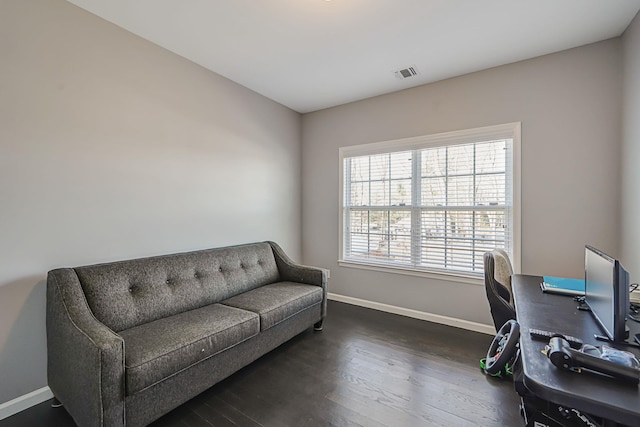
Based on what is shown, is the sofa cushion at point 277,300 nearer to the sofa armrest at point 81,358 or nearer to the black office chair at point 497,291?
the sofa armrest at point 81,358

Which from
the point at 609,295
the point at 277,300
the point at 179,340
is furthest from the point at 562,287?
the point at 179,340

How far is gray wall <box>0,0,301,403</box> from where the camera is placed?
1.81m

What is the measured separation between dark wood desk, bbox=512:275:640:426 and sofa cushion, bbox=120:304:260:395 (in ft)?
5.63

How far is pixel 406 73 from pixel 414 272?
7.27 ft

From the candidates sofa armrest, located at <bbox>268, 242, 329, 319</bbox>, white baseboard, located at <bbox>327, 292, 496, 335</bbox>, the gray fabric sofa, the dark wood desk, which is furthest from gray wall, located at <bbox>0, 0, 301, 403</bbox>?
the dark wood desk

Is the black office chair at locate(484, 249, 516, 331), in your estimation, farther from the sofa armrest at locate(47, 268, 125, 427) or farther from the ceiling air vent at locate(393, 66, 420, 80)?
the sofa armrest at locate(47, 268, 125, 427)

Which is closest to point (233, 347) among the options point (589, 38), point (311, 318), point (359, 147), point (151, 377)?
point (151, 377)

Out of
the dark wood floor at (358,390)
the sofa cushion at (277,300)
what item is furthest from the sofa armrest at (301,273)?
the dark wood floor at (358,390)

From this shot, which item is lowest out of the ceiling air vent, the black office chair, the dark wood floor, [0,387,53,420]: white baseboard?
the dark wood floor

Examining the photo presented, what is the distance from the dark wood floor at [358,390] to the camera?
1.76 meters

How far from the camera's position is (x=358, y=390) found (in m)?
2.03

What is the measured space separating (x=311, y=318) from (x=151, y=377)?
159cm

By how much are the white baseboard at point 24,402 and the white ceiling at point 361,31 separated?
268 centimetres

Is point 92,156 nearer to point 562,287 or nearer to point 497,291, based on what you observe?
point 497,291
